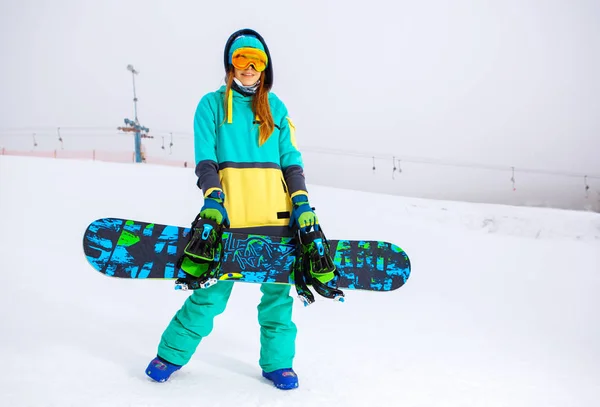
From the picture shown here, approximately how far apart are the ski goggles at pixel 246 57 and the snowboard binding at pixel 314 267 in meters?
0.77

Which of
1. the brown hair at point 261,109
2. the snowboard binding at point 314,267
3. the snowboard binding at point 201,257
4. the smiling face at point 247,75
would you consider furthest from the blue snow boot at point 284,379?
the smiling face at point 247,75

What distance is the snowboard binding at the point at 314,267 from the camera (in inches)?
72.1

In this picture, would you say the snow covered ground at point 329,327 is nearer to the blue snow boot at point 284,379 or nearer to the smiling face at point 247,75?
the blue snow boot at point 284,379

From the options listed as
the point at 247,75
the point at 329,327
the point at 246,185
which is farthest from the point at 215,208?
the point at 329,327

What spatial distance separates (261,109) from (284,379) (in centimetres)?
120

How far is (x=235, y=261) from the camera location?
188 centimetres

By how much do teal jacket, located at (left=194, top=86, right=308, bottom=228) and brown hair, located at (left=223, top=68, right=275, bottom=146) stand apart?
20 mm

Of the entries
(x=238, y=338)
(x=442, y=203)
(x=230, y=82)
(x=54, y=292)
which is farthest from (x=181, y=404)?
(x=442, y=203)

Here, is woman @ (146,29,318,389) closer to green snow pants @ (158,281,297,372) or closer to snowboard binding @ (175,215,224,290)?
green snow pants @ (158,281,297,372)

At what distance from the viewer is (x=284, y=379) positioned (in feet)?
6.26

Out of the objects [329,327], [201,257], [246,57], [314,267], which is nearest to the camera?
[201,257]

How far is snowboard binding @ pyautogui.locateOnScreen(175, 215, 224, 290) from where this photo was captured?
1704 millimetres

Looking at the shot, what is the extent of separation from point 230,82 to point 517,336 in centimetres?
267

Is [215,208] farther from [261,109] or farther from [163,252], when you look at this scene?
[261,109]
